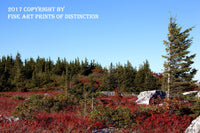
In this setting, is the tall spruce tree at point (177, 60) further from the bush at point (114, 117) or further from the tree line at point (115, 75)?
the bush at point (114, 117)

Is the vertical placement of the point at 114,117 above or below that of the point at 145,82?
below

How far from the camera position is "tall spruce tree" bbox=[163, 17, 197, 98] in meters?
21.0

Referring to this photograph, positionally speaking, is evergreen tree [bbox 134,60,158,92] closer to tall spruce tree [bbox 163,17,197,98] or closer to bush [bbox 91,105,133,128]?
tall spruce tree [bbox 163,17,197,98]

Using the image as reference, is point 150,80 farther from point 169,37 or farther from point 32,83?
point 32,83

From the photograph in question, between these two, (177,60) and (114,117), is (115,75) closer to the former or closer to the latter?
(177,60)

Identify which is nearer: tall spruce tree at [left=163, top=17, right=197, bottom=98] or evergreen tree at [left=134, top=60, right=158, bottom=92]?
tall spruce tree at [left=163, top=17, right=197, bottom=98]

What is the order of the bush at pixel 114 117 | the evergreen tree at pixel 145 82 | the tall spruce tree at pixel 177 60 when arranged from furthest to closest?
the evergreen tree at pixel 145 82
the tall spruce tree at pixel 177 60
the bush at pixel 114 117

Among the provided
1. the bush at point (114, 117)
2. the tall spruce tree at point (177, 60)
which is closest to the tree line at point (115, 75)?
the tall spruce tree at point (177, 60)

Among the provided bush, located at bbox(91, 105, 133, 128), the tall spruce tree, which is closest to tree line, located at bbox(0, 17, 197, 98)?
the tall spruce tree

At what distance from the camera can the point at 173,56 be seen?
21047mm

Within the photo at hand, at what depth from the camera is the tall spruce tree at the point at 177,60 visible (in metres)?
21.0

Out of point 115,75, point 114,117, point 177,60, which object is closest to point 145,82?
point 115,75

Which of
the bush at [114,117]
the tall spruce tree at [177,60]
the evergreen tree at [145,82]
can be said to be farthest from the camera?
the evergreen tree at [145,82]

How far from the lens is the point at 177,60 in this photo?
21.2m
